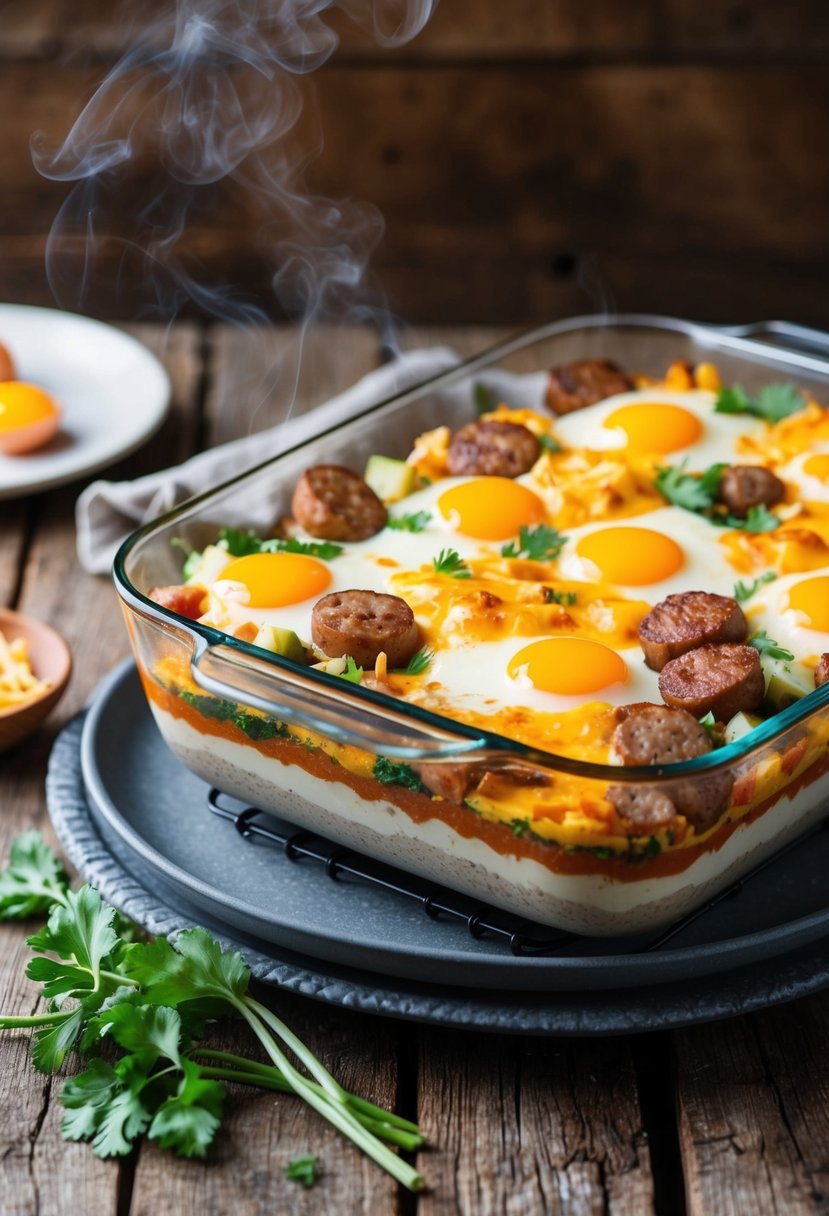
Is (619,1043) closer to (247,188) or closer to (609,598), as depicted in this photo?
(609,598)

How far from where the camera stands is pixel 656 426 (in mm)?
3604

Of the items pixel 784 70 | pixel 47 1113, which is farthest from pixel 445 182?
pixel 47 1113

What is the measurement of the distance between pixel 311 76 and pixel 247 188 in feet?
1.69

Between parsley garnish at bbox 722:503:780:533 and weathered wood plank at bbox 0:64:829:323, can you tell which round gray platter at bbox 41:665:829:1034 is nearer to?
parsley garnish at bbox 722:503:780:533

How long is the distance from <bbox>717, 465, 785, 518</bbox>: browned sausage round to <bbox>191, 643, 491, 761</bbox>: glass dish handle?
1279 mm

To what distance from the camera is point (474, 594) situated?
285 centimetres

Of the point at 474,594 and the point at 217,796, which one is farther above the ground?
the point at 474,594

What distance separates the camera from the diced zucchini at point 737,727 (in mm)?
2602

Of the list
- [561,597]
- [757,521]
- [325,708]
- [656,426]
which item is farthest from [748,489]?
[325,708]

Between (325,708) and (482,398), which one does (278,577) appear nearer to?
(325,708)

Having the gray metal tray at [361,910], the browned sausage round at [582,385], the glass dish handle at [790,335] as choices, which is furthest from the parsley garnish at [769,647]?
the glass dish handle at [790,335]

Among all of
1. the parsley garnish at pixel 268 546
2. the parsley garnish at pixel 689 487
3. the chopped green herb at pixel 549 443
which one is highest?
the parsley garnish at pixel 689 487

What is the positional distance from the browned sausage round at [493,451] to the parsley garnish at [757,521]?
0.48 meters

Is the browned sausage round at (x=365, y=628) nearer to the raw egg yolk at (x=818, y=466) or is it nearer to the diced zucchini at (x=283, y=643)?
the diced zucchini at (x=283, y=643)
